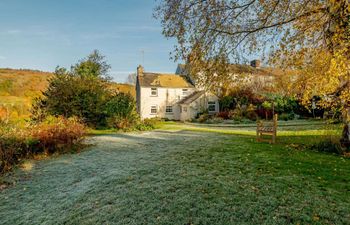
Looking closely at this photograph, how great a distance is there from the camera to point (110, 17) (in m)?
13.6

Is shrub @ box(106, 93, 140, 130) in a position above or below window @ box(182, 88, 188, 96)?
below

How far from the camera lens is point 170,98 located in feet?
104

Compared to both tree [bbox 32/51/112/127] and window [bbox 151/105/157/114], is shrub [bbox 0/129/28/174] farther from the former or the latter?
window [bbox 151/105/157/114]

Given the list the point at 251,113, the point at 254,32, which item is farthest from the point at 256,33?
the point at 251,113

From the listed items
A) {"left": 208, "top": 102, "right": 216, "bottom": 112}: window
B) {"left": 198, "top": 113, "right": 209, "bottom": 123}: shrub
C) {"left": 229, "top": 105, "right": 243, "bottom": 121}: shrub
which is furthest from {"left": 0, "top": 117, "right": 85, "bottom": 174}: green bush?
{"left": 208, "top": 102, "right": 216, "bottom": 112}: window

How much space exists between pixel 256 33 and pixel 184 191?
6.50 meters

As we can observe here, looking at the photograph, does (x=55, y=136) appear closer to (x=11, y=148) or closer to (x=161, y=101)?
(x=11, y=148)

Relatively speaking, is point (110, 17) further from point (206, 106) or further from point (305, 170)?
point (206, 106)

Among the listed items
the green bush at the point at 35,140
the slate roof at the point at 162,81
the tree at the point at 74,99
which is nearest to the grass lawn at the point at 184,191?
the green bush at the point at 35,140

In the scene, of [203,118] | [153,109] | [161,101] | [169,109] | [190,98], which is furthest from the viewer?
[169,109]

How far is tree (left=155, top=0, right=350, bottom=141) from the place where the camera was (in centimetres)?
682

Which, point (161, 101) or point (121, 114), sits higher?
point (161, 101)

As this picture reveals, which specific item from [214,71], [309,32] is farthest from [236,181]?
[309,32]

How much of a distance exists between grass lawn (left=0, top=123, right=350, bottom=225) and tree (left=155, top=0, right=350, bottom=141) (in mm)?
3017
